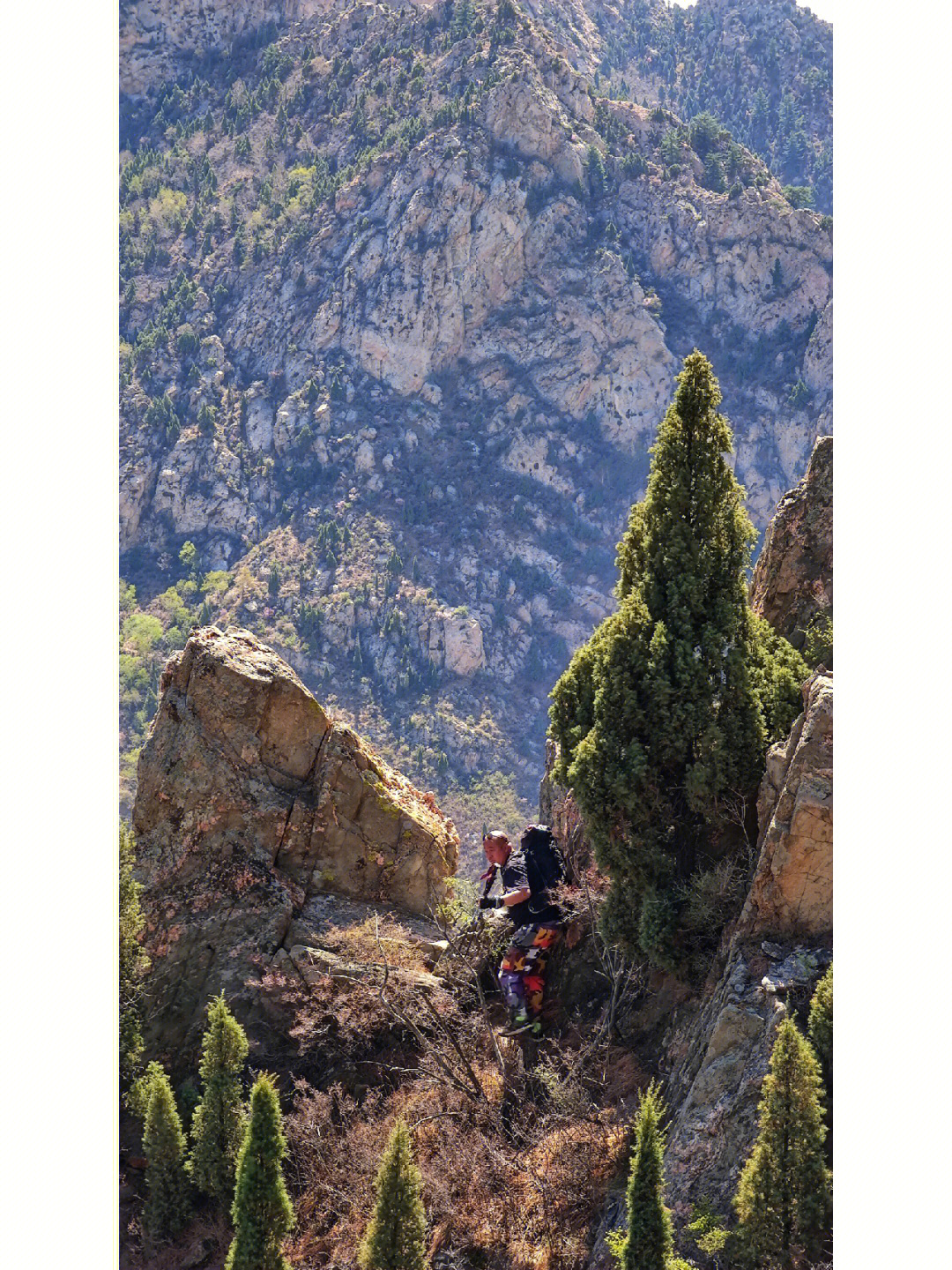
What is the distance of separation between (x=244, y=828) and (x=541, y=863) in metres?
3.82

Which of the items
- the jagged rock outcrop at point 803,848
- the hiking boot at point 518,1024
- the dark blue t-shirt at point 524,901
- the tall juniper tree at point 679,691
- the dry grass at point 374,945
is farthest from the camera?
the dry grass at point 374,945

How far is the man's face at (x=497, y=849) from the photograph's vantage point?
49.2ft

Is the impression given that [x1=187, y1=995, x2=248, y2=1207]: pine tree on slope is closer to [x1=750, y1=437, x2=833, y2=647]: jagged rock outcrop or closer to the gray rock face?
the gray rock face

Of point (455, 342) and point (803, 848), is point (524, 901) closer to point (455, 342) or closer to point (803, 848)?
point (803, 848)

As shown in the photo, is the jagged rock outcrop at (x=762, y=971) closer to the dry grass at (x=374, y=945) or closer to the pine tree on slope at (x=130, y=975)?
the dry grass at (x=374, y=945)

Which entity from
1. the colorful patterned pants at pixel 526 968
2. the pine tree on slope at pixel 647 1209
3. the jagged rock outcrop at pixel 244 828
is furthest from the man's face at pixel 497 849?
the pine tree on slope at pixel 647 1209

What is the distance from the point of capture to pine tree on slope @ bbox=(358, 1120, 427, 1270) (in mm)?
11328

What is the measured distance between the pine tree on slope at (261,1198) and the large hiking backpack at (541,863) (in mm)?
4319

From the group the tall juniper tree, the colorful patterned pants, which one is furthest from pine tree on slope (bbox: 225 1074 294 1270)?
the tall juniper tree

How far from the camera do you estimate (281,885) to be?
53.8 feet

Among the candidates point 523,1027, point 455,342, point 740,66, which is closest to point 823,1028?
point 523,1027

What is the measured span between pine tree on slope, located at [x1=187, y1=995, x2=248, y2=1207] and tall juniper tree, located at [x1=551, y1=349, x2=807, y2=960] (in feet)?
14.2

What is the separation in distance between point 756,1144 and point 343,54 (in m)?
120

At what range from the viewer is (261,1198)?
11539mm
